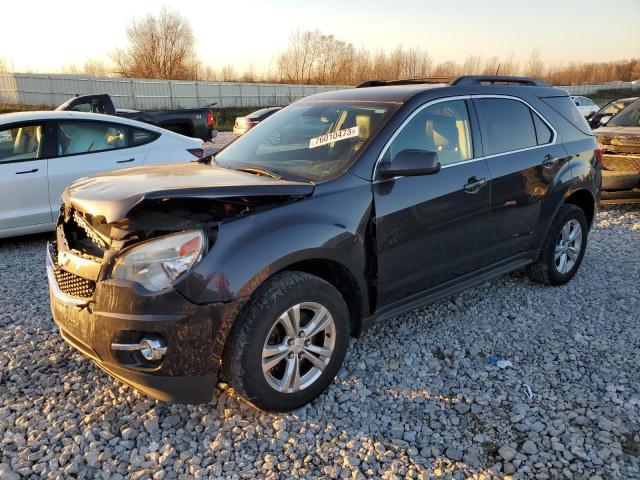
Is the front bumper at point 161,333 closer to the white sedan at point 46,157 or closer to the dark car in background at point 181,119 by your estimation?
the white sedan at point 46,157

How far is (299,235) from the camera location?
9.25ft

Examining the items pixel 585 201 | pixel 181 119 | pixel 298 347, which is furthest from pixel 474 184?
pixel 181 119

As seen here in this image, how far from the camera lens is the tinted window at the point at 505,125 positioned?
3984 millimetres

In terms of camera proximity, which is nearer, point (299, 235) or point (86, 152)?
point (299, 235)

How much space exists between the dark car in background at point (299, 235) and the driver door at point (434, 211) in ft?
0.04

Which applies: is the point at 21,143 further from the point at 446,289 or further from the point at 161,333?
the point at 446,289

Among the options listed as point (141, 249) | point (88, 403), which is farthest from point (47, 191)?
point (141, 249)

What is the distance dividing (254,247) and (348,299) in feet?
2.77

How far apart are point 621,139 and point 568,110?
13.1ft

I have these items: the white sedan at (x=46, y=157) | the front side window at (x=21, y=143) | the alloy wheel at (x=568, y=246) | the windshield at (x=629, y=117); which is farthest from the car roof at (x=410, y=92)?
the windshield at (x=629, y=117)

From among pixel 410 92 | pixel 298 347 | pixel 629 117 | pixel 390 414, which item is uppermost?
pixel 410 92

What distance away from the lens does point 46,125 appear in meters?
A: 6.00

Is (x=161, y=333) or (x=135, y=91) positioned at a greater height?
(x=135, y=91)

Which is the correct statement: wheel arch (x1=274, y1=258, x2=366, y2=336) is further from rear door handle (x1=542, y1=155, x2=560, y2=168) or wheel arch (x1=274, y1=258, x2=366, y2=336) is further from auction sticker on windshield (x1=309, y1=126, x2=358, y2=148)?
rear door handle (x1=542, y1=155, x2=560, y2=168)
